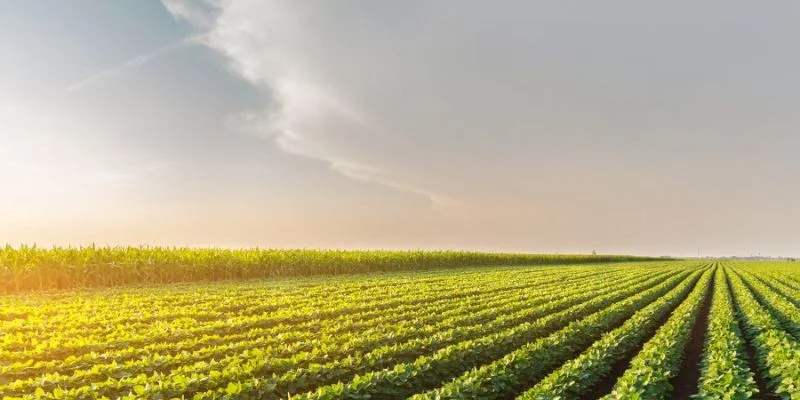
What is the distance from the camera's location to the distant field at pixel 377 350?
8656 millimetres

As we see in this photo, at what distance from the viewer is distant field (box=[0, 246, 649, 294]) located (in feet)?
80.9

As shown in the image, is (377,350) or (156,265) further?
(156,265)

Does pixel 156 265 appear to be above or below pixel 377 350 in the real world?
above

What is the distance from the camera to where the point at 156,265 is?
95.3ft

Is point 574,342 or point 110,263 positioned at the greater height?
point 110,263

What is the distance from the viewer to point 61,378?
898cm

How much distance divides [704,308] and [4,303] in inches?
1125

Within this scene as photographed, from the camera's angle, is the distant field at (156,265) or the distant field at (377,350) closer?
the distant field at (377,350)

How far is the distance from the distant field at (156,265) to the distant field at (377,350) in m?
4.54

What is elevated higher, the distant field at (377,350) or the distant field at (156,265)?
the distant field at (156,265)

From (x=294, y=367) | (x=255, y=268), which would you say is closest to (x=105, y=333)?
(x=294, y=367)

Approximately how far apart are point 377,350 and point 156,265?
22.4m

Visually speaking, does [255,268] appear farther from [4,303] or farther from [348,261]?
[4,303]

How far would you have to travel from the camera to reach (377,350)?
10.8 metres
